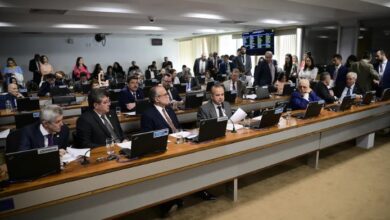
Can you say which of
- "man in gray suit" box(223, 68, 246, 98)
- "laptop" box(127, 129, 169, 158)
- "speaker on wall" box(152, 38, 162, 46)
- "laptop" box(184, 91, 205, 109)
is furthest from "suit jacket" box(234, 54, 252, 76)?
"laptop" box(127, 129, 169, 158)

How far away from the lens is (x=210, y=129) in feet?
8.73

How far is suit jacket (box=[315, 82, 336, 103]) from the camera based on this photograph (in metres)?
4.54

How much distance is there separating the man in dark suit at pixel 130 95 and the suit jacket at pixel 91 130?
64.5 inches

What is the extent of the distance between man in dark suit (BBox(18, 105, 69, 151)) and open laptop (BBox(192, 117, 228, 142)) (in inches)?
47.0

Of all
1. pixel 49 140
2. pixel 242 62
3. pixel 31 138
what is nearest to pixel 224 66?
pixel 242 62

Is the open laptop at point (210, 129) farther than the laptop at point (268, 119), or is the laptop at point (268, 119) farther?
the laptop at point (268, 119)

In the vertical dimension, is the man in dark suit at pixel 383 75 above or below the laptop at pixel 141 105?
above

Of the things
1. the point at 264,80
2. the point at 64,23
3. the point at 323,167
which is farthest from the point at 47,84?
the point at 323,167

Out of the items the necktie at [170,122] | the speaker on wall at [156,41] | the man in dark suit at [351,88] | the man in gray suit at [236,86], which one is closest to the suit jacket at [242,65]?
the man in gray suit at [236,86]

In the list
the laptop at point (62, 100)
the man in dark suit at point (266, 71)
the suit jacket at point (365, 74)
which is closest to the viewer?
the laptop at point (62, 100)

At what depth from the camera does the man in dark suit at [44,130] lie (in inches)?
94.2

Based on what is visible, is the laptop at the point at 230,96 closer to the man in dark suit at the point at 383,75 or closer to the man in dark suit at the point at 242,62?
the man in dark suit at the point at 383,75

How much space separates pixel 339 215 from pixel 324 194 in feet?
1.35

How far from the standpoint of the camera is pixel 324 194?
3148 mm
